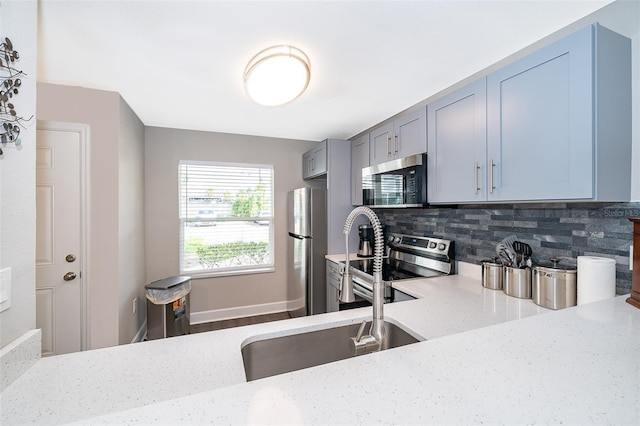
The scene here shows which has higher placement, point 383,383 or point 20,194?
point 20,194

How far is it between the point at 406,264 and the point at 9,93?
2.65m

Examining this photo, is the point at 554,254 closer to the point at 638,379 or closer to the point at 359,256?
the point at 638,379

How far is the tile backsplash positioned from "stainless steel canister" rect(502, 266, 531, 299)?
19 centimetres

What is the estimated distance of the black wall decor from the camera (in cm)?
71

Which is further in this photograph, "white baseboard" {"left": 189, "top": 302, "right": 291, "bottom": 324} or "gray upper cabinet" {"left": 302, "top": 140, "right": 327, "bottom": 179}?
"white baseboard" {"left": 189, "top": 302, "right": 291, "bottom": 324}

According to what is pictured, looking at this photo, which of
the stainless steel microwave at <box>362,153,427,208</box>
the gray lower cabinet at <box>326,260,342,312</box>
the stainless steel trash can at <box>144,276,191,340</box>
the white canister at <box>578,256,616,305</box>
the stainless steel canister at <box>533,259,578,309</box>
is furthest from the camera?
the gray lower cabinet at <box>326,260,342,312</box>

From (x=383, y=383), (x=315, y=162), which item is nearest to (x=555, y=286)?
(x=383, y=383)

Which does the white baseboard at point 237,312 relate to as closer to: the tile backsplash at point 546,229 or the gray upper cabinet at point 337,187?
the gray upper cabinet at point 337,187

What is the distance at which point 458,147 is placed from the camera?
72.1 inches

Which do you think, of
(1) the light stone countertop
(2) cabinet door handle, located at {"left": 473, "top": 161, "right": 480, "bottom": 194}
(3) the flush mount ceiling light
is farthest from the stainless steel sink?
(3) the flush mount ceiling light

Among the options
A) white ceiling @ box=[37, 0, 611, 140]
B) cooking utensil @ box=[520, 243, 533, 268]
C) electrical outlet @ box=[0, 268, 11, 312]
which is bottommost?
cooking utensil @ box=[520, 243, 533, 268]

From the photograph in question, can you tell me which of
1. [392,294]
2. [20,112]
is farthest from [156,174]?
[392,294]

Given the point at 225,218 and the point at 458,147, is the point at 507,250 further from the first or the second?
the point at 225,218

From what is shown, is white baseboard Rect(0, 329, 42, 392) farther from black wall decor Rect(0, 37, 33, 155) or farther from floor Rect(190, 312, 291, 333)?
floor Rect(190, 312, 291, 333)
